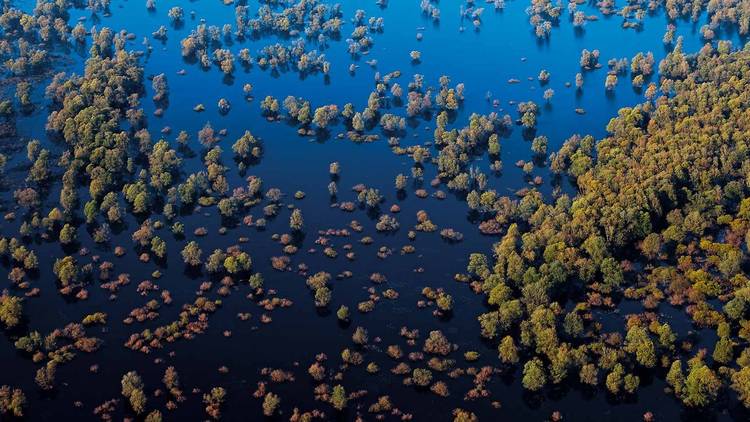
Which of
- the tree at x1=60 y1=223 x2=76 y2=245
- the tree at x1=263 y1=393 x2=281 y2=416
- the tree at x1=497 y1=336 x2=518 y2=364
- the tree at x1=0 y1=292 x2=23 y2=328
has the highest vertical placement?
the tree at x1=60 y1=223 x2=76 y2=245

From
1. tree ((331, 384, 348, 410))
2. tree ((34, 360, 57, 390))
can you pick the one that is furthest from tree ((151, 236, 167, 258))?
tree ((331, 384, 348, 410))

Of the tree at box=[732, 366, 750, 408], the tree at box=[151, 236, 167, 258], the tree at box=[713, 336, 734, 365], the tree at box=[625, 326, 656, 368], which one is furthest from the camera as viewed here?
the tree at box=[151, 236, 167, 258]

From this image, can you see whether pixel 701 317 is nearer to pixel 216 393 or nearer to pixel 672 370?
pixel 672 370

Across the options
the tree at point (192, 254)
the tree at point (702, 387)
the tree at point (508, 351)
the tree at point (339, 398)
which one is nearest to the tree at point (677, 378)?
the tree at point (702, 387)

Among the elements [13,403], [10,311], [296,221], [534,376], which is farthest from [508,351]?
[10,311]

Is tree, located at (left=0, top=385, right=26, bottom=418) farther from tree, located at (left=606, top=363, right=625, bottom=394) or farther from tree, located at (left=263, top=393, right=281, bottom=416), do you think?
tree, located at (left=606, top=363, right=625, bottom=394)

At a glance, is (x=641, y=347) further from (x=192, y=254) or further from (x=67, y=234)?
(x=67, y=234)
